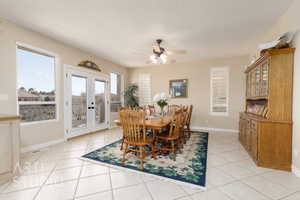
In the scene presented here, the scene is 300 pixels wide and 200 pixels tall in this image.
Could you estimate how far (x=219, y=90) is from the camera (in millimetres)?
4855

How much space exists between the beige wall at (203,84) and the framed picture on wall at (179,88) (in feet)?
0.44

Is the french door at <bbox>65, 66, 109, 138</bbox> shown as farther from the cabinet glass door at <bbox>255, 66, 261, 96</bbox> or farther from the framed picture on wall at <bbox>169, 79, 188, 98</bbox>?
the cabinet glass door at <bbox>255, 66, 261, 96</bbox>

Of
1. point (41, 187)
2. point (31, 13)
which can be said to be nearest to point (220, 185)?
point (41, 187)

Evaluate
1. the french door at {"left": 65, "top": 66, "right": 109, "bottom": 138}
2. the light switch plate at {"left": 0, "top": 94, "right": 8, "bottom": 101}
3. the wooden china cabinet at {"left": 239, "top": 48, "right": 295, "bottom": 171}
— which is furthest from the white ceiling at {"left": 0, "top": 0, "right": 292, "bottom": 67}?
the light switch plate at {"left": 0, "top": 94, "right": 8, "bottom": 101}

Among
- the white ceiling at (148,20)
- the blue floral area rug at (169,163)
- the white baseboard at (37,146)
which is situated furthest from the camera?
the white baseboard at (37,146)

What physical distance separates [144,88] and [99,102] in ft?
6.83

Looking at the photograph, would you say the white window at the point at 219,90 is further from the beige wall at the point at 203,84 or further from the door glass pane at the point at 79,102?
the door glass pane at the point at 79,102

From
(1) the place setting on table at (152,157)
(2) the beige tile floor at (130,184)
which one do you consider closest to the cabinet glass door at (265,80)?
(2) the beige tile floor at (130,184)

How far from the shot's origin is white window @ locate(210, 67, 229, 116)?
188 inches

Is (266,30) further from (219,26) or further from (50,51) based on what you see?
(50,51)

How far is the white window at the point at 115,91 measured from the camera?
18.0 ft

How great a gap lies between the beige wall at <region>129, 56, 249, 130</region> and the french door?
7.17 ft

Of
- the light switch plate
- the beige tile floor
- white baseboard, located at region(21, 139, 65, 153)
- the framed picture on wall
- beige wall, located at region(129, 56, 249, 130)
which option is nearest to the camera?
the beige tile floor

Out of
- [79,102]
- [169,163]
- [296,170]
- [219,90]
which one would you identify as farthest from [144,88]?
[296,170]
